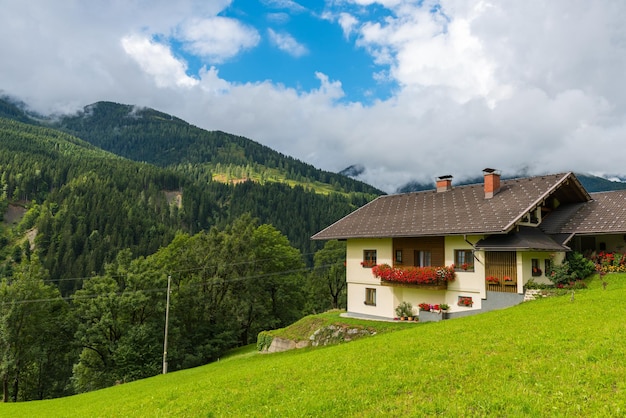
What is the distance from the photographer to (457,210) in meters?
28.2

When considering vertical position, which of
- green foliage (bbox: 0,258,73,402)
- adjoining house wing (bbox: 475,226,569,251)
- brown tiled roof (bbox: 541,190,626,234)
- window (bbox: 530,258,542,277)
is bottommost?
green foliage (bbox: 0,258,73,402)

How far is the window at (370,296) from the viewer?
31.2 metres

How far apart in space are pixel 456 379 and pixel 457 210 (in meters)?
19.9

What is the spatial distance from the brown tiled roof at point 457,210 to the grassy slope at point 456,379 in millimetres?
9463

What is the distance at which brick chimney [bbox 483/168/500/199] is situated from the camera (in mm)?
28531

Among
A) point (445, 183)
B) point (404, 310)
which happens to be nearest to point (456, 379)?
point (404, 310)

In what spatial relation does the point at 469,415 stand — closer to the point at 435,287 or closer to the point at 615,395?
the point at 615,395

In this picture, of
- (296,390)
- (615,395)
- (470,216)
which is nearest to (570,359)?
(615,395)

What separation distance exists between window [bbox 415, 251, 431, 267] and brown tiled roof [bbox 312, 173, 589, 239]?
230 cm

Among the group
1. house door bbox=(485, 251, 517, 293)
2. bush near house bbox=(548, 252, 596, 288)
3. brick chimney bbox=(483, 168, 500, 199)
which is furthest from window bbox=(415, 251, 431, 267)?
bush near house bbox=(548, 252, 596, 288)

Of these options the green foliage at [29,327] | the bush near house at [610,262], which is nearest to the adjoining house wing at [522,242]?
the bush near house at [610,262]

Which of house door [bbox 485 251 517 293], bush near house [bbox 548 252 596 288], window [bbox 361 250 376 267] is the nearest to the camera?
bush near house [bbox 548 252 596 288]

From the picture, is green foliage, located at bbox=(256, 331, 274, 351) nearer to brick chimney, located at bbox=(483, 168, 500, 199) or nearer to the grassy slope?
the grassy slope

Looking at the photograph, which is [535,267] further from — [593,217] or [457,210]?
[593,217]
